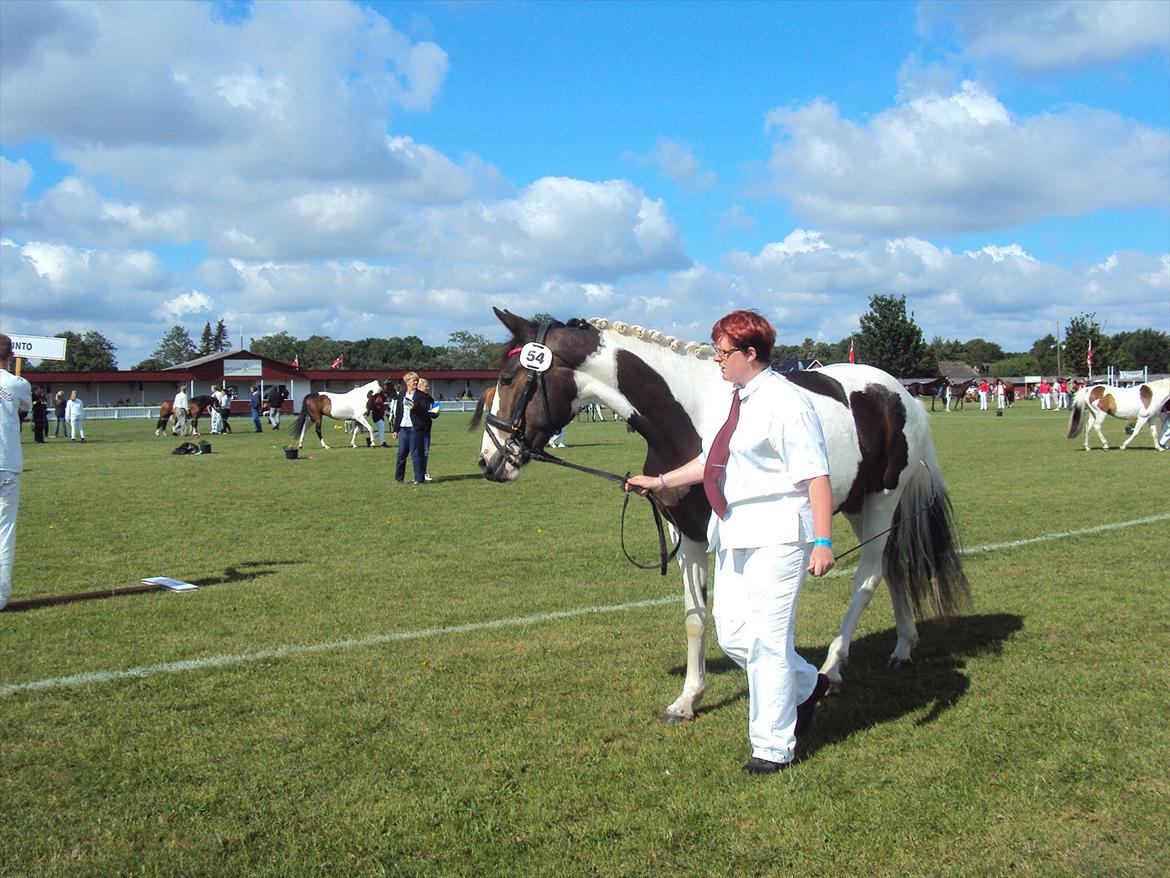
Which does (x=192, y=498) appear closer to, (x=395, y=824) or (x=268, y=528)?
(x=268, y=528)

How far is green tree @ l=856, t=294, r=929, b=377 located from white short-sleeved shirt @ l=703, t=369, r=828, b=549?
97.5 meters

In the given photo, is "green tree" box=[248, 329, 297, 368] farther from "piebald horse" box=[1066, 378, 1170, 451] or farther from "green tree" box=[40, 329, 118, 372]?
"piebald horse" box=[1066, 378, 1170, 451]

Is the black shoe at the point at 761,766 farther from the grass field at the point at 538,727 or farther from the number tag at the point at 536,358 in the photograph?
the number tag at the point at 536,358

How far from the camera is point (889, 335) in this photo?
98.8 m

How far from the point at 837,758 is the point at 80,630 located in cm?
607

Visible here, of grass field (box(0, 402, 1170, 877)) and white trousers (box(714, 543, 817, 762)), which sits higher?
white trousers (box(714, 543, 817, 762))

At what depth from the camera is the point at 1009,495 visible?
52.6ft

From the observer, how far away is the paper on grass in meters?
9.42

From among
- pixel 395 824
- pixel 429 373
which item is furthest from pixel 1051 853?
pixel 429 373

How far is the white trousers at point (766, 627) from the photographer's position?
4504 mm

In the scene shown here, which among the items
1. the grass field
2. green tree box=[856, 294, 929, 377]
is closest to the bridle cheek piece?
the grass field

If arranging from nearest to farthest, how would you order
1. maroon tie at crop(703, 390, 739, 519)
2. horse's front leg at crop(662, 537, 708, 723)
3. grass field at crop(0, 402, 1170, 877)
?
grass field at crop(0, 402, 1170, 877), maroon tie at crop(703, 390, 739, 519), horse's front leg at crop(662, 537, 708, 723)

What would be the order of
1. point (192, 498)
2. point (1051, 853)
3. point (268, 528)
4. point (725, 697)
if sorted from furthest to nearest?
point (192, 498) → point (268, 528) → point (725, 697) → point (1051, 853)

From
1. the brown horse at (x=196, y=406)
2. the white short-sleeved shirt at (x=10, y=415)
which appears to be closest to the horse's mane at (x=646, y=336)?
the white short-sleeved shirt at (x=10, y=415)
